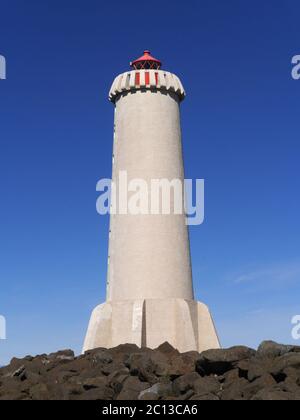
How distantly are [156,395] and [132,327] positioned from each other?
18.3 ft

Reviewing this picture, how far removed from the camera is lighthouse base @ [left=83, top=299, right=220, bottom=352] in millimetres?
14558

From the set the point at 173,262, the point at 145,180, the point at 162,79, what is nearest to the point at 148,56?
the point at 162,79

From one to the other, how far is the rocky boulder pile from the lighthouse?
10.2ft

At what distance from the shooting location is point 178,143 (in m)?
16.8

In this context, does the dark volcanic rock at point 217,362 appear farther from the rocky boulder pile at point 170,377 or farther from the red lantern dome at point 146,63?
the red lantern dome at point 146,63

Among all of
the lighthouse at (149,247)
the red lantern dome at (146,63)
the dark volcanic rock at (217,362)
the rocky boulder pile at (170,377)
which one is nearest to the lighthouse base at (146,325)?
the lighthouse at (149,247)

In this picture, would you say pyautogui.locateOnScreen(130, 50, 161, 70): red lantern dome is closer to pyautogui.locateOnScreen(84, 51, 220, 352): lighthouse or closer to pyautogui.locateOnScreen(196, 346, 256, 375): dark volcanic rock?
pyautogui.locateOnScreen(84, 51, 220, 352): lighthouse

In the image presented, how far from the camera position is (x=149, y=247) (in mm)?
15531

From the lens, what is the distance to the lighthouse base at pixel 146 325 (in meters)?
14.6

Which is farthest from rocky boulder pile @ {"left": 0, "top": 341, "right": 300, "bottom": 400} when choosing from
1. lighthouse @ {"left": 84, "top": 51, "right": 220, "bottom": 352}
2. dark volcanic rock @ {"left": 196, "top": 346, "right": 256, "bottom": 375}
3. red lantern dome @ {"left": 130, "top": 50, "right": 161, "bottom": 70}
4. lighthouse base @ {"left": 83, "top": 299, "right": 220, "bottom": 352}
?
red lantern dome @ {"left": 130, "top": 50, "right": 161, "bottom": 70}

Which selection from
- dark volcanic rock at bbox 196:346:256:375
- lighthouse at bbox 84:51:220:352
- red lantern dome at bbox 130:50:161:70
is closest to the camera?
dark volcanic rock at bbox 196:346:256:375

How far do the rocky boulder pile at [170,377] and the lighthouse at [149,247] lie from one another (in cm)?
311

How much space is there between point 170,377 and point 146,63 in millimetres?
10928

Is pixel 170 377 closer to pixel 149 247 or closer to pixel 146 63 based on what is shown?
pixel 149 247
